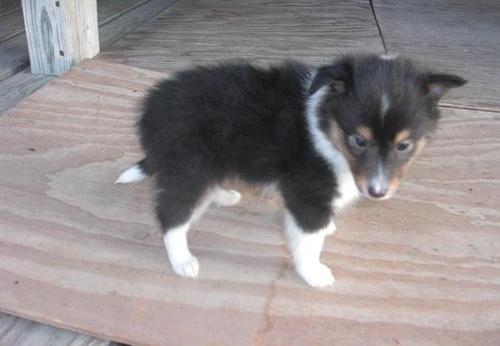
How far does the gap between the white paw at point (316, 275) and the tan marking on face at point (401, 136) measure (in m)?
0.73

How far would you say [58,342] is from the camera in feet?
7.20

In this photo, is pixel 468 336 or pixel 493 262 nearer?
pixel 468 336

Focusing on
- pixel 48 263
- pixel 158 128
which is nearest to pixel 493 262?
pixel 158 128

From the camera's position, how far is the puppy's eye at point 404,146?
2.22m

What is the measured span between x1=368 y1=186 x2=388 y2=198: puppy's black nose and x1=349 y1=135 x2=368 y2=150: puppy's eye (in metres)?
0.18

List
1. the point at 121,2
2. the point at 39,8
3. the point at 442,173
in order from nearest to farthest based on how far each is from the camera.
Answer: the point at 442,173 < the point at 39,8 < the point at 121,2

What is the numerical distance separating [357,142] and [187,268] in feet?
3.28

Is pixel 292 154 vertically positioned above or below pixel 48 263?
above

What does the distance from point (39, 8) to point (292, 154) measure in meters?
2.70

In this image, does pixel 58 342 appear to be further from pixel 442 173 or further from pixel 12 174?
pixel 442 173

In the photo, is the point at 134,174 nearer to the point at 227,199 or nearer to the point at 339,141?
the point at 227,199

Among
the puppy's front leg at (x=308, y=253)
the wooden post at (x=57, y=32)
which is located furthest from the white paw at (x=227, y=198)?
the wooden post at (x=57, y=32)

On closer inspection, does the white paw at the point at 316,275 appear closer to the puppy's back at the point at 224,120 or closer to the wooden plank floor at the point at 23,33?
the puppy's back at the point at 224,120

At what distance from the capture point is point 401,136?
7.15 ft
